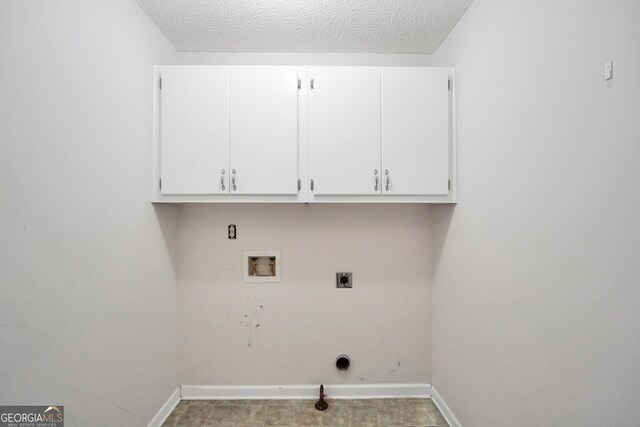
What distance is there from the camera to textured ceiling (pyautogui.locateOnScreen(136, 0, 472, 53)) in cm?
158

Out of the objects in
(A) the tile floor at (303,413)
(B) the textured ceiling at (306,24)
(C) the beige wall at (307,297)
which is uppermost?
(B) the textured ceiling at (306,24)

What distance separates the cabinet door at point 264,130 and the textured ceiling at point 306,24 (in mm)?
317

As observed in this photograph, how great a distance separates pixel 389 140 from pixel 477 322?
118 cm

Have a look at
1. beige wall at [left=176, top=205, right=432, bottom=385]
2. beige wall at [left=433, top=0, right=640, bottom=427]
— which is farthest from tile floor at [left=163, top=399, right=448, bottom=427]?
beige wall at [left=433, top=0, right=640, bottom=427]

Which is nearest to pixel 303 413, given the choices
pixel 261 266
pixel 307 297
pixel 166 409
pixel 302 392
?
pixel 302 392

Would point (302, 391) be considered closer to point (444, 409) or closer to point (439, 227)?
point (444, 409)

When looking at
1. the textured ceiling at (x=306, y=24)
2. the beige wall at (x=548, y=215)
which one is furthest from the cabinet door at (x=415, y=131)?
the textured ceiling at (x=306, y=24)

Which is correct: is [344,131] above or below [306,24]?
below

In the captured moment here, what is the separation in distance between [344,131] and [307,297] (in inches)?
50.1

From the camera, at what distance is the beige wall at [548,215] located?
0.79 m

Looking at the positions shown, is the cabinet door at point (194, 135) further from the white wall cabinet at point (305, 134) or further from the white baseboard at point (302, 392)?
the white baseboard at point (302, 392)

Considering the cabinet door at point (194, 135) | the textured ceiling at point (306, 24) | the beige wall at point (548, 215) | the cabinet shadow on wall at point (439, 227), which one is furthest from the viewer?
the cabinet shadow on wall at point (439, 227)

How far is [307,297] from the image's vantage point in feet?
6.88

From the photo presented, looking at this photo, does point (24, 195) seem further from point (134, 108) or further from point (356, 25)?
point (356, 25)
